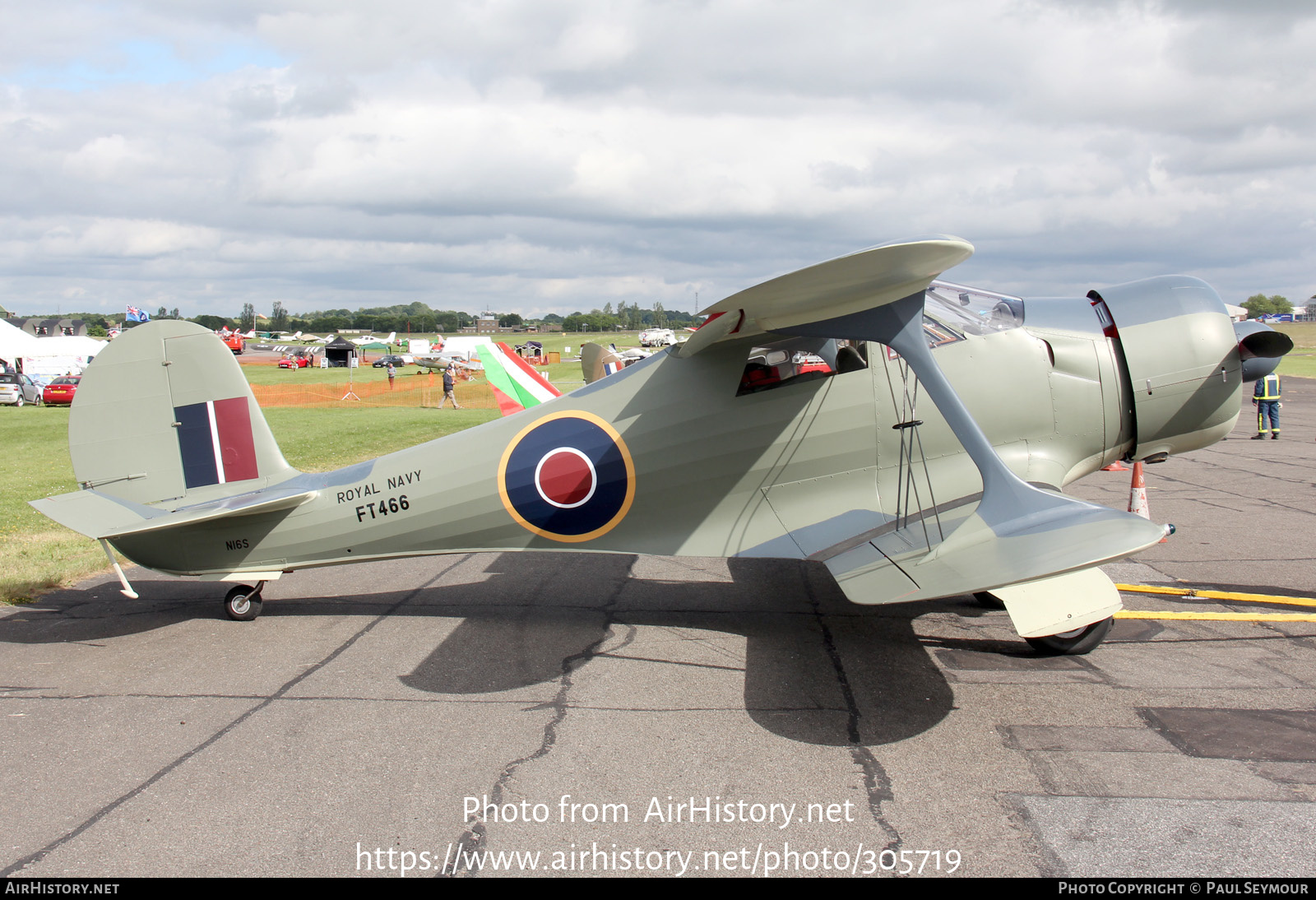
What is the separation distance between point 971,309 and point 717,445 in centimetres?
214

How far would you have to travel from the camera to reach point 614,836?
140 inches

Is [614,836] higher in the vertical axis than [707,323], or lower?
lower

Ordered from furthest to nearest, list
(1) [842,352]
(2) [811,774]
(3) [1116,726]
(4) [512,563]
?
(4) [512,563] < (1) [842,352] < (3) [1116,726] < (2) [811,774]

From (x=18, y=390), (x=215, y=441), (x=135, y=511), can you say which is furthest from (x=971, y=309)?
(x=18, y=390)

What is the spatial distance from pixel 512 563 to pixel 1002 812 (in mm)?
6122

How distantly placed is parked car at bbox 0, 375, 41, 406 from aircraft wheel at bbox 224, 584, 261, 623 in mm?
35377

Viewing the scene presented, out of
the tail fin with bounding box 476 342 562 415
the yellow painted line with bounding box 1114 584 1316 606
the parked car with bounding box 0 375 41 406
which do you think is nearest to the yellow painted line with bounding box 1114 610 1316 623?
the yellow painted line with bounding box 1114 584 1316 606

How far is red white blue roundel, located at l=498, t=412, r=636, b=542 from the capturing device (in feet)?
20.4

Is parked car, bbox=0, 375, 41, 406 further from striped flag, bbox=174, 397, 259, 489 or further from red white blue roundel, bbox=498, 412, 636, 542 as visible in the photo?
red white blue roundel, bbox=498, 412, 636, 542

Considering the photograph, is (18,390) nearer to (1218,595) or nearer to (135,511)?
(135,511)

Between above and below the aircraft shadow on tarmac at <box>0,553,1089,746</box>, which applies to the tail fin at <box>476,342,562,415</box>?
above
